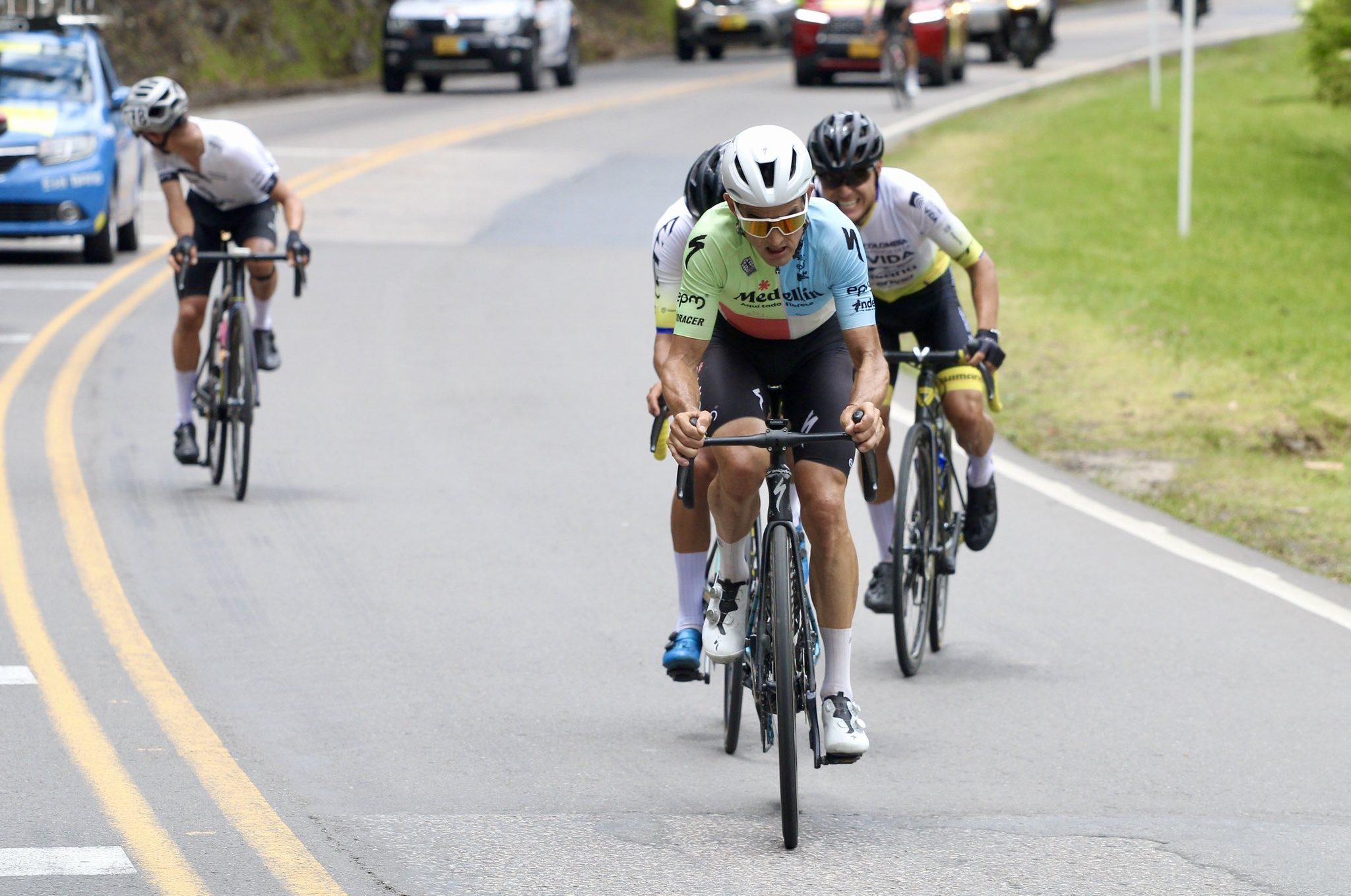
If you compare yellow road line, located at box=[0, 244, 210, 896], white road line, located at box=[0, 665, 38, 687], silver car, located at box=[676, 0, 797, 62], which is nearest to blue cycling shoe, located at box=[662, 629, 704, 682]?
yellow road line, located at box=[0, 244, 210, 896]

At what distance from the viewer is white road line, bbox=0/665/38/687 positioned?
7312 millimetres

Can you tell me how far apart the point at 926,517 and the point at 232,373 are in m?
4.21

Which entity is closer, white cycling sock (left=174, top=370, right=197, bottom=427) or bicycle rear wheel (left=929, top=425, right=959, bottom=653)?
bicycle rear wheel (left=929, top=425, right=959, bottom=653)

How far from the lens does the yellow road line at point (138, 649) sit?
5707 millimetres

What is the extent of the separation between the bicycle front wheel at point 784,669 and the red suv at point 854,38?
91.1 ft

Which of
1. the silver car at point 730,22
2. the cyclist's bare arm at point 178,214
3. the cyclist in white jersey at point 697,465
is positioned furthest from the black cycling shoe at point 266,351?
the silver car at point 730,22

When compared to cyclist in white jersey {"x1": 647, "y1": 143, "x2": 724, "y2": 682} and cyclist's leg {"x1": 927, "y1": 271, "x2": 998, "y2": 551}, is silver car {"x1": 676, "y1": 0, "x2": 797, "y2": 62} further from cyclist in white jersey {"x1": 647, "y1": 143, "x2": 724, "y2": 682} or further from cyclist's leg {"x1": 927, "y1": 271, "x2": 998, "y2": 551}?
cyclist in white jersey {"x1": 647, "y1": 143, "x2": 724, "y2": 682}

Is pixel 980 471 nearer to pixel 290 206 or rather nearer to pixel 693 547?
pixel 693 547

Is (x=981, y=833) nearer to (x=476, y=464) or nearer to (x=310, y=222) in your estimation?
(x=476, y=464)

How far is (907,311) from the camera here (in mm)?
8359

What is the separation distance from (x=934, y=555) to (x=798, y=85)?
2743cm

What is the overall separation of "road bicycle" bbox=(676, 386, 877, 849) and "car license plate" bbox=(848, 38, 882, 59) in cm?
2742

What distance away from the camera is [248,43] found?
119 feet

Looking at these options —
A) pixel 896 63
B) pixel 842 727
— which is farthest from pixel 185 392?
pixel 896 63
